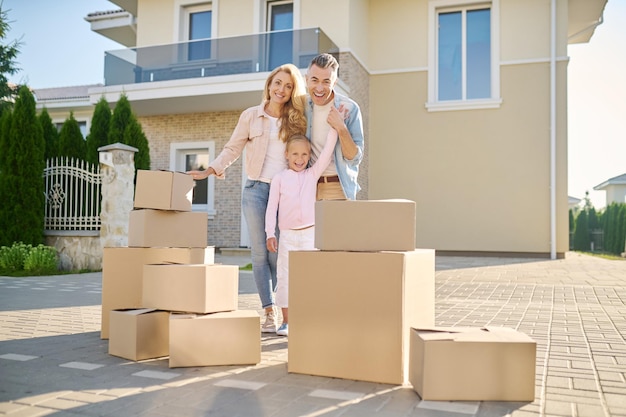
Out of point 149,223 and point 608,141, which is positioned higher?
point 608,141

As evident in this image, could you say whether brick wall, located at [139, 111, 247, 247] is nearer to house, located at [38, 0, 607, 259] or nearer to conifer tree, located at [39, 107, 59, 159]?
house, located at [38, 0, 607, 259]

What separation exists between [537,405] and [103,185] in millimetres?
7710

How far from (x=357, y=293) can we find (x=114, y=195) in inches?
270

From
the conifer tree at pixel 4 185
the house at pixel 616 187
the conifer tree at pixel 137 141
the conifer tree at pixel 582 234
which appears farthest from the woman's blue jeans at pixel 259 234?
the house at pixel 616 187

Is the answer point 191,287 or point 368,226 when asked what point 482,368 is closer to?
A: point 368,226

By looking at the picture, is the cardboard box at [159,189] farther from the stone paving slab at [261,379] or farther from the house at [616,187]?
the house at [616,187]

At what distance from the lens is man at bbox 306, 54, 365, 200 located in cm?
320

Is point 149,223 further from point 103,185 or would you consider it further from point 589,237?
point 589,237

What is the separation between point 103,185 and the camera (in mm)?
8555

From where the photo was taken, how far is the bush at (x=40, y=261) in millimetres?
8516

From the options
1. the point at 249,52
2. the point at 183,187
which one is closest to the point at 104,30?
the point at 249,52

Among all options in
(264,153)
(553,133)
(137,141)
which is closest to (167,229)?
(264,153)

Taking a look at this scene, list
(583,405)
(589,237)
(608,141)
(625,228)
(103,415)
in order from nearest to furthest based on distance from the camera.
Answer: (103,415) < (583,405) < (625,228) < (608,141) < (589,237)

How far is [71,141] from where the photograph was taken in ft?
33.0
